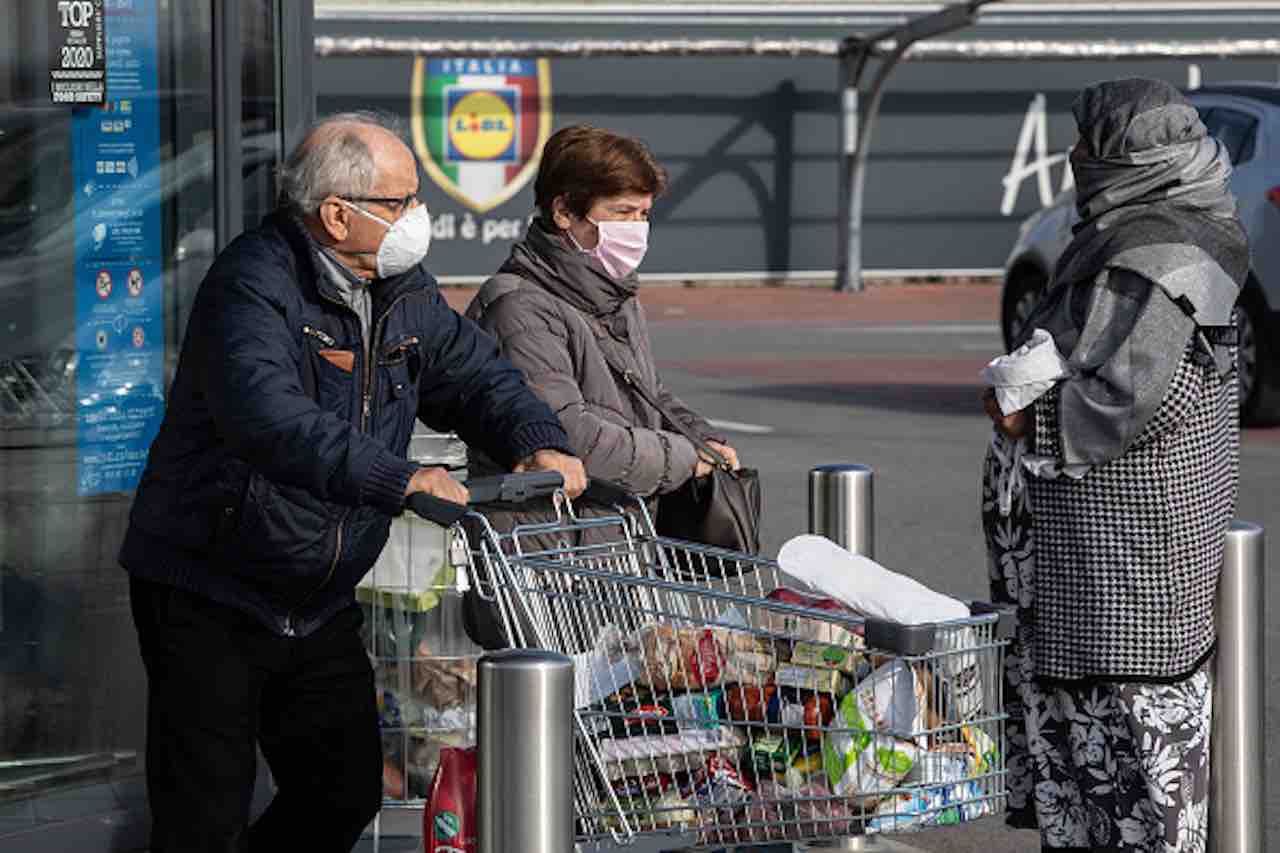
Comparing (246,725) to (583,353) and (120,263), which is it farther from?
(120,263)

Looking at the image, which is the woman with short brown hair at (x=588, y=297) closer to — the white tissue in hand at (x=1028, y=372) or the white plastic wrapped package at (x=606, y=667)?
the white tissue in hand at (x=1028, y=372)

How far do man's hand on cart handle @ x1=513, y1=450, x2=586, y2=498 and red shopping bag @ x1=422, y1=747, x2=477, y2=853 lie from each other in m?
0.52

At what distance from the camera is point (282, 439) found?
4188 millimetres

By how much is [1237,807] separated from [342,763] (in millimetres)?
1934

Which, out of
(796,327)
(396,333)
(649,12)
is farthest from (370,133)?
(649,12)

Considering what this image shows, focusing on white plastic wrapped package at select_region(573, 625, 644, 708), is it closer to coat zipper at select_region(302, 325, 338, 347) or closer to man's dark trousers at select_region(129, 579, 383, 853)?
man's dark trousers at select_region(129, 579, 383, 853)

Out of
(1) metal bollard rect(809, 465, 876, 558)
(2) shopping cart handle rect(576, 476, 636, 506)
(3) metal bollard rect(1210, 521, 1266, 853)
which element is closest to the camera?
(2) shopping cart handle rect(576, 476, 636, 506)

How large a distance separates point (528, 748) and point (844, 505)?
2220 mm

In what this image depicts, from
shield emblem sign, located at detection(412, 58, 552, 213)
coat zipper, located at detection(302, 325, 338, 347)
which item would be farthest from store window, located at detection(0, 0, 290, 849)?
shield emblem sign, located at detection(412, 58, 552, 213)

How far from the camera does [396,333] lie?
4570 millimetres

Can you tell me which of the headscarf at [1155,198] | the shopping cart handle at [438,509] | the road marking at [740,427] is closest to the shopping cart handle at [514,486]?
the shopping cart handle at [438,509]

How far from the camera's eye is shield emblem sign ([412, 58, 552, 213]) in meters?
A: 27.2

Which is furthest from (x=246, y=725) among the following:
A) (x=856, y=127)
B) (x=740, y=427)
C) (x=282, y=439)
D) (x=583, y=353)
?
(x=856, y=127)

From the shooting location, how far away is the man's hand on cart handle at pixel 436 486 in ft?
13.8
